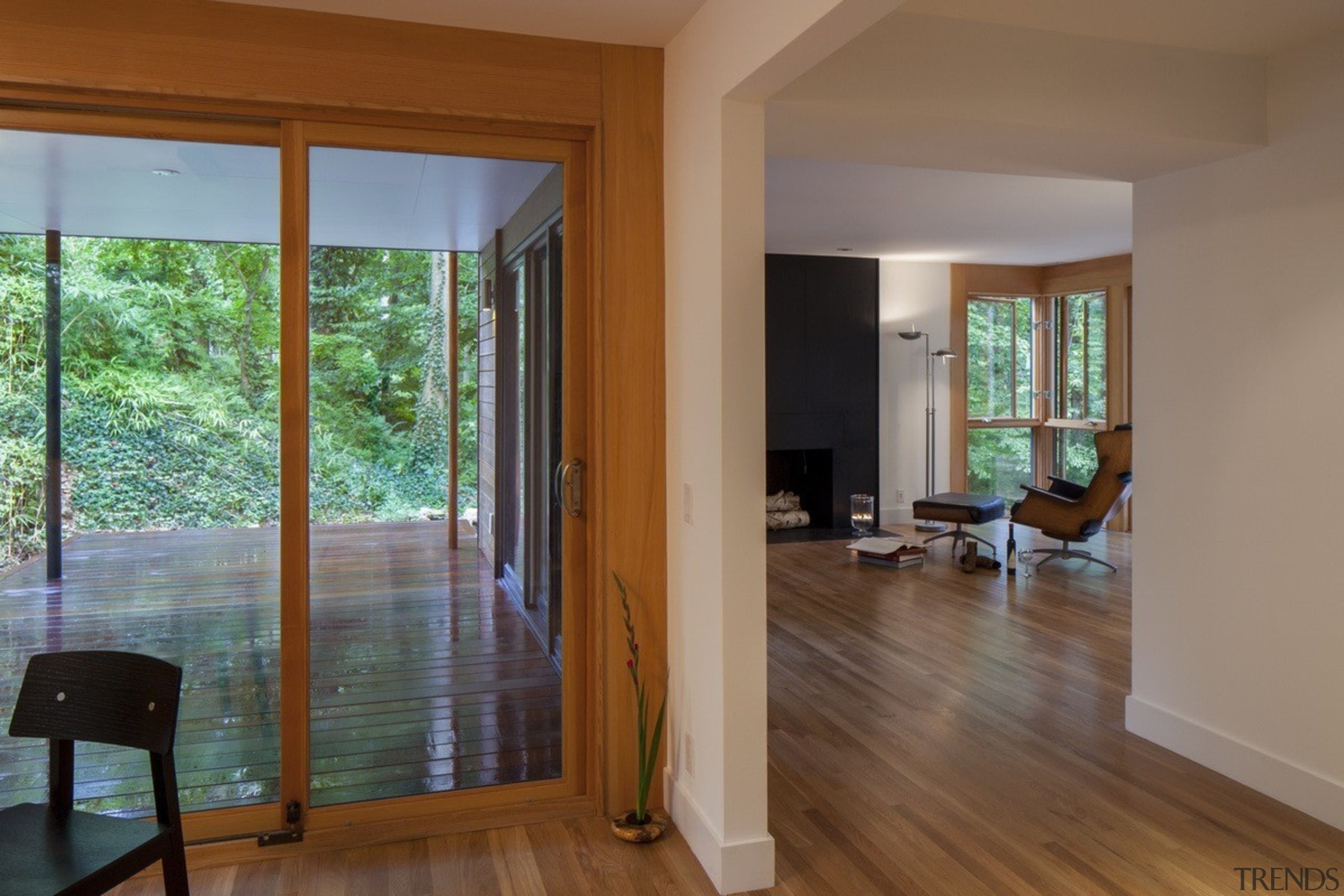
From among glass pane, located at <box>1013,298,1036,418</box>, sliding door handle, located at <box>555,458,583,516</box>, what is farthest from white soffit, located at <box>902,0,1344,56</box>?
glass pane, located at <box>1013,298,1036,418</box>

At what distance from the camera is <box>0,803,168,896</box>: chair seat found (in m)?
1.77

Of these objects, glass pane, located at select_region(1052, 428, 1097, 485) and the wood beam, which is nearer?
the wood beam

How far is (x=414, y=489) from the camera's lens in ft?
9.94

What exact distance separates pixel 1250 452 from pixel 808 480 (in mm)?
5927

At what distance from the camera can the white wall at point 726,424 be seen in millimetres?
2508

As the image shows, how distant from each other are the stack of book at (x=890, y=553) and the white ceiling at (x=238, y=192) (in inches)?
192

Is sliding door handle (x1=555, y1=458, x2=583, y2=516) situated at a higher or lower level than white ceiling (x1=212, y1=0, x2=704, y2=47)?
lower

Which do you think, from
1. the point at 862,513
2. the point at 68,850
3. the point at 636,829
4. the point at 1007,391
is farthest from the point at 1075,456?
the point at 68,850

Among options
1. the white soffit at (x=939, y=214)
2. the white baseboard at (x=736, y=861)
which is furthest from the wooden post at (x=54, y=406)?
the white soffit at (x=939, y=214)

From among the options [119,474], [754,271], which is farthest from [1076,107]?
[119,474]

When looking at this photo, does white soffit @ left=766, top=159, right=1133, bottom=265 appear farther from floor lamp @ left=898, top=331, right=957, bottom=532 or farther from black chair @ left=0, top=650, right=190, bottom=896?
black chair @ left=0, top=650, right=190, bottom=896

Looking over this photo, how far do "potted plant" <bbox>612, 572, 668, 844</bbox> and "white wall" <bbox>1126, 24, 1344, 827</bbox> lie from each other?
194 centimetres

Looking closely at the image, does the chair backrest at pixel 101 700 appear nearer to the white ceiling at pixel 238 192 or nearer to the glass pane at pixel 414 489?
the glass pane at pixel 414 489

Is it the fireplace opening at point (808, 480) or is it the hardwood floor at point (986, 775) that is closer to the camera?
the hardwood floor at point (986, 775)
